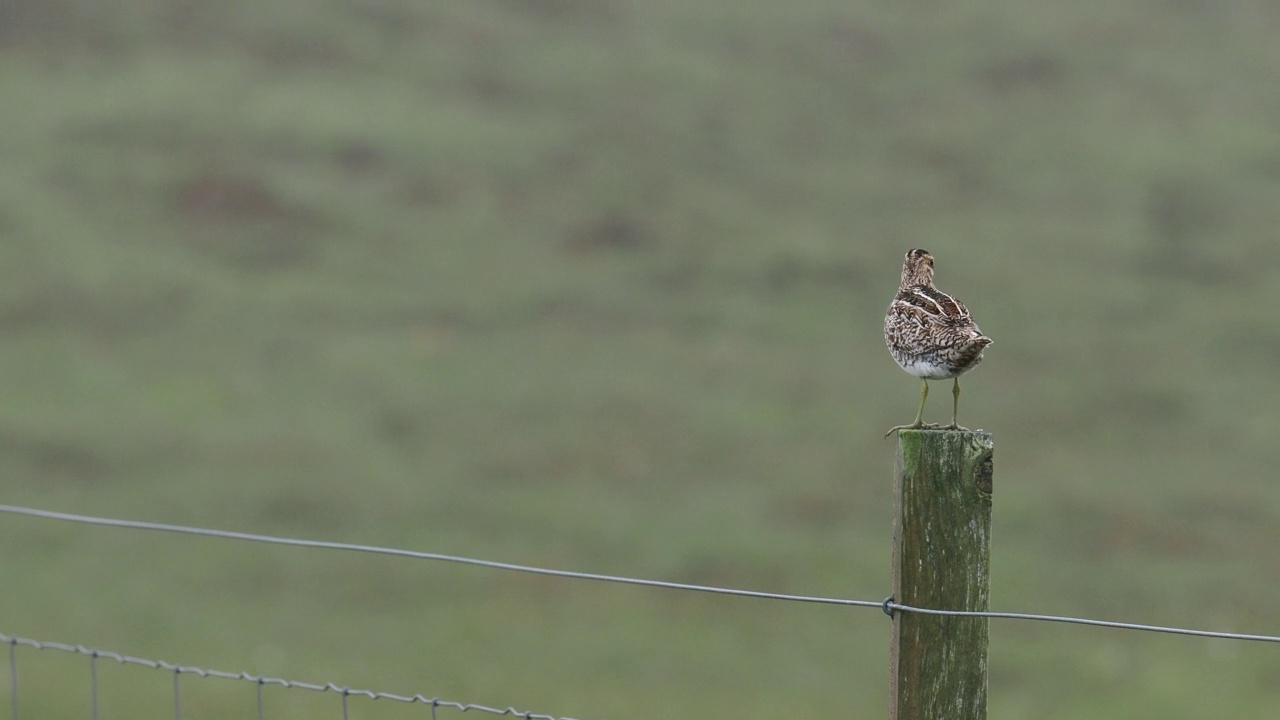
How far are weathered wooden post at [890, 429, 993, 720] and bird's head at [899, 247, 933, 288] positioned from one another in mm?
2759

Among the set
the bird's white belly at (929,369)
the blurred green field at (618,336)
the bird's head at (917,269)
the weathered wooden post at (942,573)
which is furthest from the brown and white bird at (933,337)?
the blurred green field at (618,336)

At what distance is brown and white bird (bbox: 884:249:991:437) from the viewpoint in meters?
5.18

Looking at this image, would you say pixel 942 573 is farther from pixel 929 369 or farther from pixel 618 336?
pixel 618 336

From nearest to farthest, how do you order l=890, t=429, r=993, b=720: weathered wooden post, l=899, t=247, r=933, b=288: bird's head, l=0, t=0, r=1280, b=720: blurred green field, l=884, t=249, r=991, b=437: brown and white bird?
l=890, t=429, r=993, b=720: weathered wooden post < l=884, t=249, r=991, b=437: brown and white bird < l=899, t=247, r=933, b=288: bird's head < l=0, t=0, r=1280, b=720: blurred green field

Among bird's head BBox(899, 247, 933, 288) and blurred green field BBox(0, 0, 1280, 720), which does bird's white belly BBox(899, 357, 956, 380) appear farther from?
blurred green field BBox(0, 0, 1280, 720)

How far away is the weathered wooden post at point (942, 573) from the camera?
4.20 m

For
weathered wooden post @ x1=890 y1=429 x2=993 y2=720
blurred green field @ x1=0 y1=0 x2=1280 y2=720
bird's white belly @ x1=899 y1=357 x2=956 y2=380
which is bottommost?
weathered wooden post @ x1=890 y1=429 x2=993 y2=720

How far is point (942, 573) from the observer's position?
4211mm

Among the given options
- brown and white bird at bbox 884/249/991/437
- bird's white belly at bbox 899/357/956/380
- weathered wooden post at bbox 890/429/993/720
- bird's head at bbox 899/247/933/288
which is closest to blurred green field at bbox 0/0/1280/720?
bird's head at bbox 899/247/933/288

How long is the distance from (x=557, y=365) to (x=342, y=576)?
7810 mm

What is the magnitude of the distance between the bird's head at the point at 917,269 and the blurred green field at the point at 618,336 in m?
12.2

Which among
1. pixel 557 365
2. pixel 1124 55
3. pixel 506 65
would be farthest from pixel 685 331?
pixel 1124 55

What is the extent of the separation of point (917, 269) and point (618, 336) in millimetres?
23541

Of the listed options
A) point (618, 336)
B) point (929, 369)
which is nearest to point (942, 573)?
point (929, 369)
